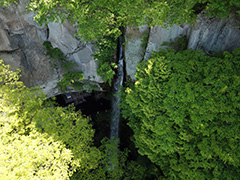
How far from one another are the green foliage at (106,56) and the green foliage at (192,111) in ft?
12.2

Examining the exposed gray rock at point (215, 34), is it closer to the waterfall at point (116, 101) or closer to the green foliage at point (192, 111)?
the green foliage at point (192, 111)

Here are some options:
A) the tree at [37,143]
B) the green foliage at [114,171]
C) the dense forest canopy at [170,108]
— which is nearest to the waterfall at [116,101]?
the tree at [37,143]

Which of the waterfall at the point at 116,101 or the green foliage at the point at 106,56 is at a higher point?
the green foliage at the point at 106,56

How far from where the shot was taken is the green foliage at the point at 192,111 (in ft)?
22.0

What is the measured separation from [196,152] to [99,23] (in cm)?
920

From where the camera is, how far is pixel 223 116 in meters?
6.94

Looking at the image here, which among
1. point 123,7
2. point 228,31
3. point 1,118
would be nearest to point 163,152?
point 228,31

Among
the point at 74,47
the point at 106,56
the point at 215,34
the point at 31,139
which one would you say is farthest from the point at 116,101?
the point at 215,34

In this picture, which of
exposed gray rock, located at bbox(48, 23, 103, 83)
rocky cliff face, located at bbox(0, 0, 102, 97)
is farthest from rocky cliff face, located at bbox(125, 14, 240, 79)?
rocky cliff face, located at bbox(0, 0, 102, 97)

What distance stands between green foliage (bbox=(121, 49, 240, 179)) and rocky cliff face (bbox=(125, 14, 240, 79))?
928 millimetres

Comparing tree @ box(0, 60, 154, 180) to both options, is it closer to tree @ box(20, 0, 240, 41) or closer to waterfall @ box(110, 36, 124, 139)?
waterfall @ box(110, 36, 124, 139)

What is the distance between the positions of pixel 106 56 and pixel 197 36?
678cm

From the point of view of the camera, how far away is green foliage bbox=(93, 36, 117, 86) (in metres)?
11.9

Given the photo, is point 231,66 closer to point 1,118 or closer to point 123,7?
point 123,7
